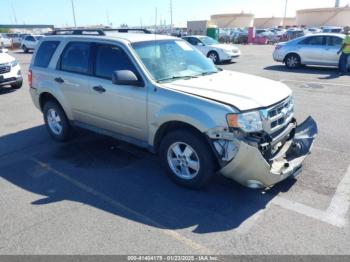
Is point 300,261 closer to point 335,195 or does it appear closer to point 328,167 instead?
point 335,195

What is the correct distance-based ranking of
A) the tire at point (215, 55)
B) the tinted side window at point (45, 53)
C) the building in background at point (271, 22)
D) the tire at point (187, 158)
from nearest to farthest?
the tire at point (187, 158) < the tinted side window at point (45, 53) < the tire at point (215, 55) < the building in background at point (271, 22)

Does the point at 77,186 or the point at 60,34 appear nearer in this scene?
the point at 77,186

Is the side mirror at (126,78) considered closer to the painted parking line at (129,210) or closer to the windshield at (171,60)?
the windshield at (171,60)

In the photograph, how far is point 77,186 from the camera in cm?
425

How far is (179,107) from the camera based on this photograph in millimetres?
3836

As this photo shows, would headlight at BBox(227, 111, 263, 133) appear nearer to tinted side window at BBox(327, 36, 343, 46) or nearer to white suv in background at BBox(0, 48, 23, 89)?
white suv in background at BBox(0, 48, 23, 89)

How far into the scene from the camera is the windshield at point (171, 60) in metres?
4.39

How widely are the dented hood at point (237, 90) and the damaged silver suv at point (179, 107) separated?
1 centimetres

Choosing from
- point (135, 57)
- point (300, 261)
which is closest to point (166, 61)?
point (135, 57)

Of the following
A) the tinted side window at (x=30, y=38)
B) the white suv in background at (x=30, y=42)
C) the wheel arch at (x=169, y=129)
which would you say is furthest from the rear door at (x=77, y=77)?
the tinted side window at (x=30, y=38)

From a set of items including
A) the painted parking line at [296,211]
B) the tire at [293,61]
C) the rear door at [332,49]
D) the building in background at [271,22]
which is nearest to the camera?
the painted parking line at [296,211]

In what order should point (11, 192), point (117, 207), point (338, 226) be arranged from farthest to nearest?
1. point (11, 192)
2. point (117, 207)
3. point (338, 226)

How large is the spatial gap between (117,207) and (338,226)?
94.3 inches

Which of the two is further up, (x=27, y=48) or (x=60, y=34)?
(x=60, y=34)
